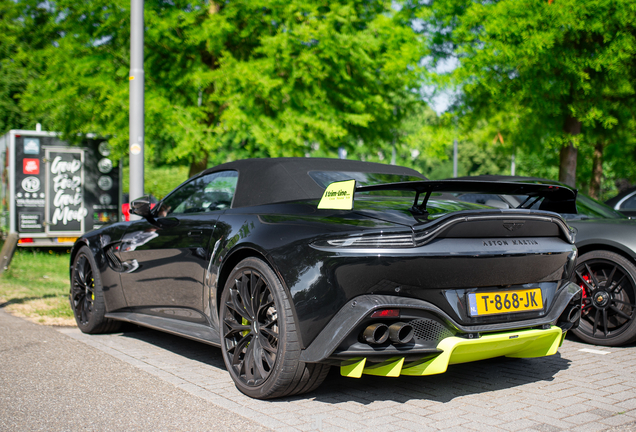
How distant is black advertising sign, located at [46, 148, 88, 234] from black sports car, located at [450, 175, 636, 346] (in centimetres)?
1018

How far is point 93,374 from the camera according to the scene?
13.6 ft

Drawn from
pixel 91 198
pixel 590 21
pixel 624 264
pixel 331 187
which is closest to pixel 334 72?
pixel 590 21

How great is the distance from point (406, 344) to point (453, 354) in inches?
10.5

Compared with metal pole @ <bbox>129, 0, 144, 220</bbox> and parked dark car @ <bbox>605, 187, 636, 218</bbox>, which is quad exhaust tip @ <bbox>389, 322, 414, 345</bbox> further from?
parked dark car @ <bbox>605, 187, 636, 218</bbox>

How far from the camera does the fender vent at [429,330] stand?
121 inches

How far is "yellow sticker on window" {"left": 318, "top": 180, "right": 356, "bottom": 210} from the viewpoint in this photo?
3283mm

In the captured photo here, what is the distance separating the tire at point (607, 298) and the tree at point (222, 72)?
662cm

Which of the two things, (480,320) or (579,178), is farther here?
(579,178)

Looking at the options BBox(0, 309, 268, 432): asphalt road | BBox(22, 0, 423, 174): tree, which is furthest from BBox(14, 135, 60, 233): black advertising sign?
BBox(0, 309, 268, 432): asphalt road

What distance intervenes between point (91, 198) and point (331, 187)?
10.9 metres

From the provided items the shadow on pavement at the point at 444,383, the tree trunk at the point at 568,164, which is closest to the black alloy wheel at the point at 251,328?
the shadow on pavement at the point at 444,383

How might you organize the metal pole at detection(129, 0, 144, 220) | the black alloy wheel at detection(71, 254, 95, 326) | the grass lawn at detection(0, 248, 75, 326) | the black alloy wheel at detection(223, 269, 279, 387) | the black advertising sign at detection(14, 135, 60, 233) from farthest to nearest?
the black advertising sign at detection(14, 135, 60, 233), the metal pole at detection(129, 0, 144, 220), the grass lawn at detection(0, 248, 75, 326), the black alloy wheel at detection(71, 254, 95, 326), the black alloy wheel at detection(223, 269, 279, 387)

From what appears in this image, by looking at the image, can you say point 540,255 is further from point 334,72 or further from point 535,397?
point 334,72

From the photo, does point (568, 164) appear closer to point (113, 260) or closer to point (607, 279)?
point (607, 279)
